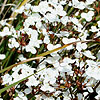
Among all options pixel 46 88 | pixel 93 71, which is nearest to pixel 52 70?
pixel 46 88

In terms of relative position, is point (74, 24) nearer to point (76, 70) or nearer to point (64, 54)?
point (64, 54)

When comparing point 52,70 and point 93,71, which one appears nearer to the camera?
point 93,71

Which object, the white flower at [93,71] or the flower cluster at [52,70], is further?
the flower cluster at [52,70]

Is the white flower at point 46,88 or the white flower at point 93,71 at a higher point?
the white flower at point 93,71

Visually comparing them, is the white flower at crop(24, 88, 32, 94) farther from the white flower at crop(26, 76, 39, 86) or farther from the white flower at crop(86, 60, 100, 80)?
the white flower at crop(86, 60, 100, 80)

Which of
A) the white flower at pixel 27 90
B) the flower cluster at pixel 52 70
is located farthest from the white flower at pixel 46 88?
the white flower at pixel 27 90

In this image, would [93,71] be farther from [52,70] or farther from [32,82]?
[32,82]

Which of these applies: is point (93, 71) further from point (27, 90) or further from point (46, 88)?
point (27, 90)

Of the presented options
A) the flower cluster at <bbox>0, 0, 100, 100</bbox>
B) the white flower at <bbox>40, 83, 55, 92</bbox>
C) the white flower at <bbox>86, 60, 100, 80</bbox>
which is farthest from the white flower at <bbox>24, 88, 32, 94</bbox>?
the white flower at <bbox>86, 60, 100, 80</bbox>

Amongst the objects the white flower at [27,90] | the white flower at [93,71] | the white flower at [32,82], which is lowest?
the white flower at [27,90]

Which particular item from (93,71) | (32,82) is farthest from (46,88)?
(93,71)

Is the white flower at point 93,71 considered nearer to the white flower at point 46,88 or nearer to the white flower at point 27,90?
the white flower at point 46,88

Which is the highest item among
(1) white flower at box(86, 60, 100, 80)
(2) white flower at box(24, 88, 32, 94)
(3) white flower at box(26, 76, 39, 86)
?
(3) white flower at box(26, 76, 39, 86)
